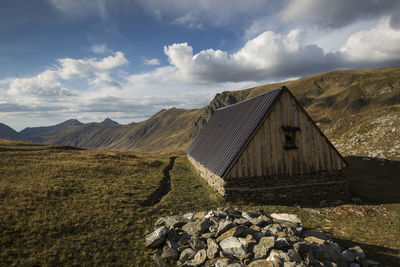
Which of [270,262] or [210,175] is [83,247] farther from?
[210,175]

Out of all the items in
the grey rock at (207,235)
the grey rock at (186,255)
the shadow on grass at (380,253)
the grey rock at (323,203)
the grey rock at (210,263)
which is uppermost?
the grey rock at (207,235)

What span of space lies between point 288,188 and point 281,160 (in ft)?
7.74

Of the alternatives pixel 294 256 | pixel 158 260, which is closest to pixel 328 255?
pixel 294 256

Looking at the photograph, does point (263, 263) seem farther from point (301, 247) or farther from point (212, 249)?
point (212, 249)

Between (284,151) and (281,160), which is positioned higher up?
(284,151)

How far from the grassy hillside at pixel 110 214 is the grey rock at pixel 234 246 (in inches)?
133

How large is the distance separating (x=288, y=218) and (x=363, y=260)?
14.4 feet

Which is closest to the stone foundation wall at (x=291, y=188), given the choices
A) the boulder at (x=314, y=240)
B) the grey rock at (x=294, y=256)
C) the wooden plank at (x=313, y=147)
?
the wooden plank at (x=313, y=147)

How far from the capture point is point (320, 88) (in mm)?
180250

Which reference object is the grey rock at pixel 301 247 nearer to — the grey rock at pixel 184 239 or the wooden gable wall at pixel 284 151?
the grey rock at pixel 184 239

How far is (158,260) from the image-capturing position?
8188 millimetres

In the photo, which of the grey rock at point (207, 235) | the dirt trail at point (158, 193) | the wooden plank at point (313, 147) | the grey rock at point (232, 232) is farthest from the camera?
the wooden plank at point (313, 147)

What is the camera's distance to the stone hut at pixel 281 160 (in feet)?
50.1

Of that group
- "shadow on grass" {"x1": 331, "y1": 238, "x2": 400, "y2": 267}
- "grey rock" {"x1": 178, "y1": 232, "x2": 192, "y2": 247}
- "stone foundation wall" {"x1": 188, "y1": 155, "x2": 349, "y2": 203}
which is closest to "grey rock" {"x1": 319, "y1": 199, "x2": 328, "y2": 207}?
"stone foundation wall" {"x1": 188, "y1": 155, "x2": 349, "y2": 203}
